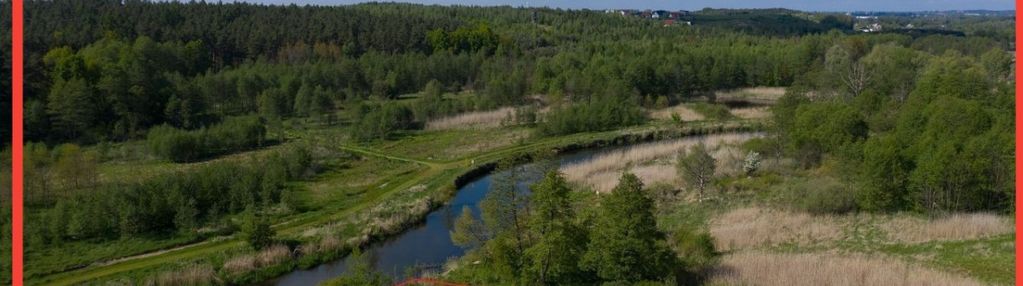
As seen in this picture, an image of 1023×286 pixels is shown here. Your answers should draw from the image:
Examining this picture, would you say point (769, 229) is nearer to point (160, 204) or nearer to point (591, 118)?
point (160, 204)

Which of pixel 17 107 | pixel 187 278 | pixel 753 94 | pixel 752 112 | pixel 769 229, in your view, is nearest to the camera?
pixel 17 107

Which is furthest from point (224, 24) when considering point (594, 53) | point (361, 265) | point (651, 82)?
point (361, 265)

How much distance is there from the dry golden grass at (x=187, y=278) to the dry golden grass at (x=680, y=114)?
1666 inches

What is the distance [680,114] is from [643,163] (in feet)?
67.0

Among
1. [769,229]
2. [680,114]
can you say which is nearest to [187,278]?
[769,229]

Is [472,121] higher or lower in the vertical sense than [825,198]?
higher

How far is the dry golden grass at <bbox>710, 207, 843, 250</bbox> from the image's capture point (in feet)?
85.6

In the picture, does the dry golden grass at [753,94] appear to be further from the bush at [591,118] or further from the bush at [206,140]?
the bush at [206,140]

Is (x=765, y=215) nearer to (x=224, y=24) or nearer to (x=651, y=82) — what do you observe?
(x=651, y=82)

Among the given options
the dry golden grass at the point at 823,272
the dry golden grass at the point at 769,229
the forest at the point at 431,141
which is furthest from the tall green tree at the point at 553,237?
the dry golden grass at the point at 769,229

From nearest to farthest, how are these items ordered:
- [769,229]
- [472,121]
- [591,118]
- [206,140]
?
1. [769,229]
2. [206,140]
3. [591,118]
4. [472,121]

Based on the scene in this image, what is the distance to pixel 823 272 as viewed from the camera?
21281 millimetres

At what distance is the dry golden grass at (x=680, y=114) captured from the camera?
61403 millimetres

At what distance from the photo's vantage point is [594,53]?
9100 cm
